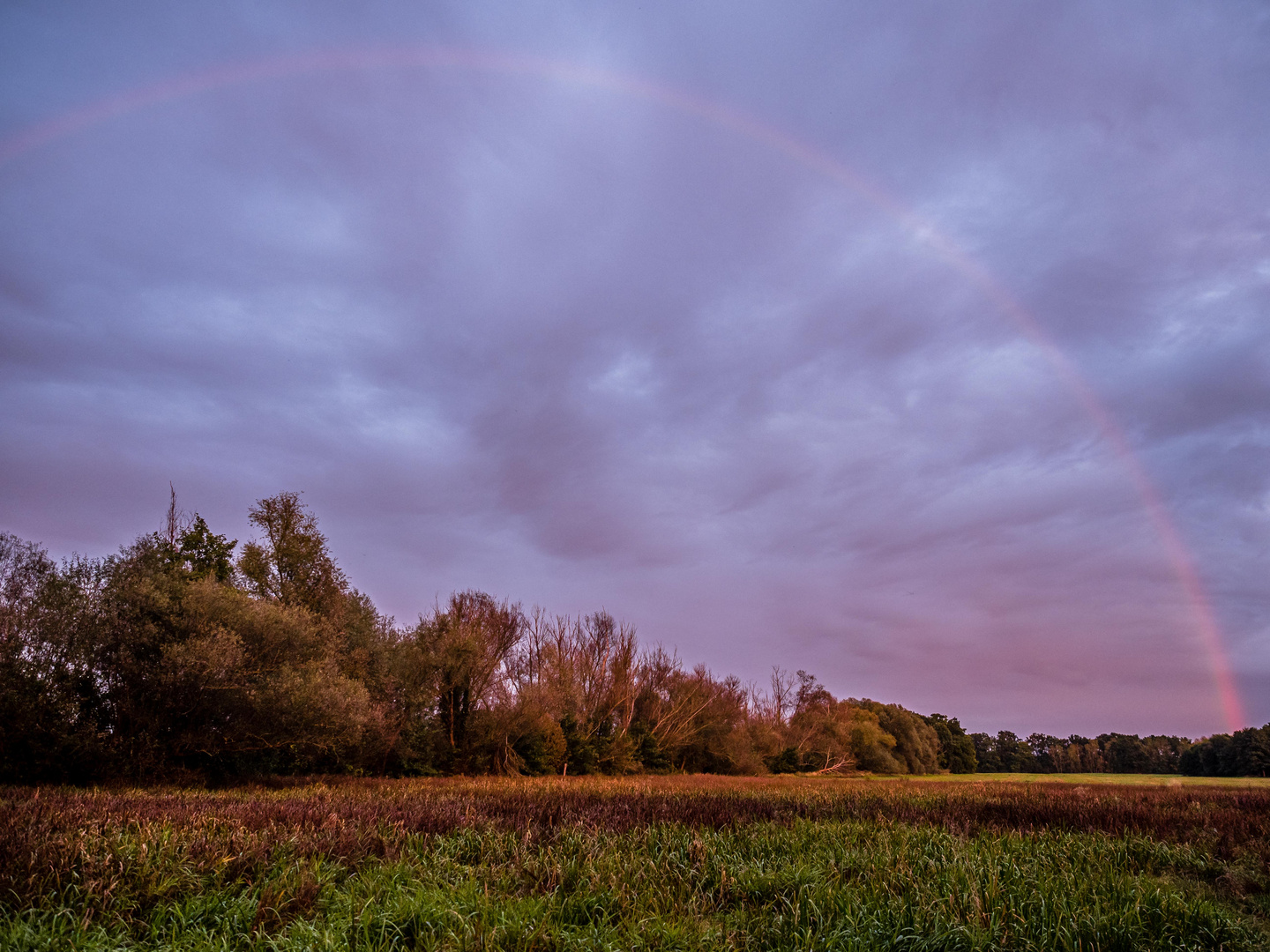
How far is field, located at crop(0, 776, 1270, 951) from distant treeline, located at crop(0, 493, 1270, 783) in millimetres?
11743

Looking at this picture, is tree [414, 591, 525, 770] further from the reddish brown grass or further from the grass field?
the grass field

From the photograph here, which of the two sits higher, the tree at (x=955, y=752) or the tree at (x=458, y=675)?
the tree at (x=458, y=675)

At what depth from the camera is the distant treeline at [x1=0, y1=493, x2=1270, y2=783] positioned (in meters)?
19.1

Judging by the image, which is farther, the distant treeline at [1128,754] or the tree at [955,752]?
the tree at [955,752]

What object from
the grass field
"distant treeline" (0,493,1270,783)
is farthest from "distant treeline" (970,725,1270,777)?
the grass field

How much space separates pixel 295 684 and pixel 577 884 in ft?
60.2

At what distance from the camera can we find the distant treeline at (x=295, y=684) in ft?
62.6

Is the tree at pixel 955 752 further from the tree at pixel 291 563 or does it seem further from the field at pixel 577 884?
the field at pixel 577 884

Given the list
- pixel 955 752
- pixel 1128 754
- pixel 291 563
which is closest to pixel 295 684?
pixel 291 563

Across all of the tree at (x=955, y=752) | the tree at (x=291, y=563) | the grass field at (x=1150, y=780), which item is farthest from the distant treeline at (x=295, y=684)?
the tree at (x=955, y=752)

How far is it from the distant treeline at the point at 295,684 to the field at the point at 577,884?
11.7m

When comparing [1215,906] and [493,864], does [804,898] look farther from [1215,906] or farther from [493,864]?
[1215,906]

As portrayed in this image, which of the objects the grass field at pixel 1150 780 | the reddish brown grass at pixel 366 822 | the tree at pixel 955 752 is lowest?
the tree at pixel 955 752

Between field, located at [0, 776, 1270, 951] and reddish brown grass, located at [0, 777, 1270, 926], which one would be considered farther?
reddish brown grass, located at [0, 777, 1270, 926]
